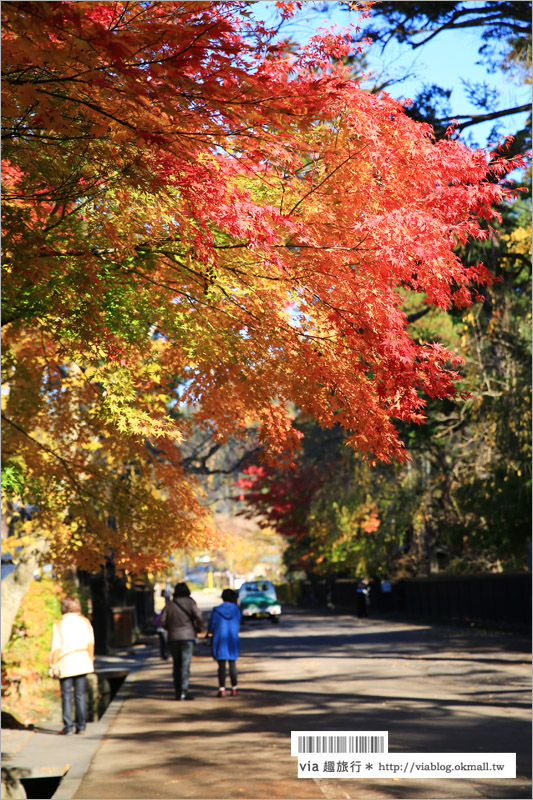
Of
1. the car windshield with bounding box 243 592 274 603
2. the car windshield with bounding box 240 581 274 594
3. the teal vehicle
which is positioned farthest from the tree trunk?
the car windshield with bounding box 240 581 274 594

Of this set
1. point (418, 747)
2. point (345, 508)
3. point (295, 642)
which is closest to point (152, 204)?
point (418, 747)

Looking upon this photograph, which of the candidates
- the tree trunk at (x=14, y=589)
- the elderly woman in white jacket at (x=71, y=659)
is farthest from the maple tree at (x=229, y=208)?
the tree trunk at (x=14, y=589)

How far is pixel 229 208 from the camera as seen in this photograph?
516cm

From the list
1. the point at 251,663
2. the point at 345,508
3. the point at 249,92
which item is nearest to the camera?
the point at 249,92

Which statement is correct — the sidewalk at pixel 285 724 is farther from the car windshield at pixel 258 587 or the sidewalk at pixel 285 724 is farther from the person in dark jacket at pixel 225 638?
the car windshield at pixel 258 587

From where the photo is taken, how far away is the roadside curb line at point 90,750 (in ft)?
26.4

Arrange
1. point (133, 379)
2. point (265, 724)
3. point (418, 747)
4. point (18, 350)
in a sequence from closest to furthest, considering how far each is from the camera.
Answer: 1. point (133, 379)
2. point (418, 747)
3. point (18, 350)
4. point (265, 724)

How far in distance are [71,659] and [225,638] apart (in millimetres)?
3453

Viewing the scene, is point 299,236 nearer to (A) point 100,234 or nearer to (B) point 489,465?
(A) point 100,234

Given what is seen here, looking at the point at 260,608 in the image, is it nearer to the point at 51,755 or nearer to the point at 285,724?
the point at 285,724

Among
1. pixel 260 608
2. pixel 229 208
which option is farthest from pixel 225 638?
pixel 260 608

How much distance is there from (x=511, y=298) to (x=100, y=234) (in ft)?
41.4

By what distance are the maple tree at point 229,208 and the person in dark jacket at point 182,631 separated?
27.5 feet

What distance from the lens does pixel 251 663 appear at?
21141 millimetres
